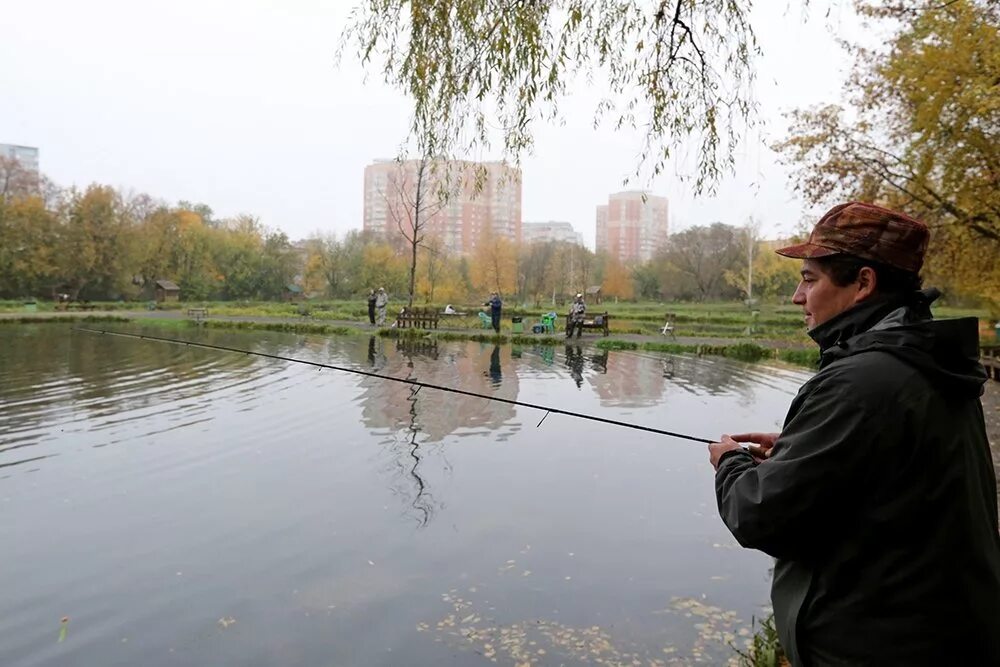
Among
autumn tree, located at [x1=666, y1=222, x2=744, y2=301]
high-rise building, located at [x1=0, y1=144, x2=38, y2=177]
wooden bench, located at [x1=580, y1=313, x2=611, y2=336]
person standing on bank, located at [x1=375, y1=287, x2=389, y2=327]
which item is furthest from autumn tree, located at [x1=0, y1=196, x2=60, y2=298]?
high-rise building, located at [x1=0, y1=144, x2=38, y2=177]

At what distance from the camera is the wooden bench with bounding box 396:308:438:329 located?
27625 millimetres

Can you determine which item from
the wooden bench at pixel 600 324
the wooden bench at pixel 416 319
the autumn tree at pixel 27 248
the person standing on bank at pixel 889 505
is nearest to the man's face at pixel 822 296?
the person standing on bank at pixel 889 505

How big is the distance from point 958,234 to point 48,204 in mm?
62381

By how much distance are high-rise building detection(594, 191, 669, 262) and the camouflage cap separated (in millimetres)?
88967

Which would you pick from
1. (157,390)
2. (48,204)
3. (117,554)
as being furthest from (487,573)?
(48,204)

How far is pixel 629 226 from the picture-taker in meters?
93.1

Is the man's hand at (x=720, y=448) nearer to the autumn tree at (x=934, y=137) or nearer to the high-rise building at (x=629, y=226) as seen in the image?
the autumn tree at (x=934, y=137)

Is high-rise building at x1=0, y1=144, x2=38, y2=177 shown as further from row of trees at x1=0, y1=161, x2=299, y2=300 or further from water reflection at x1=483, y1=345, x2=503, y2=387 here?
water reflection at x1=483, y1=345, x2=503, y2=387

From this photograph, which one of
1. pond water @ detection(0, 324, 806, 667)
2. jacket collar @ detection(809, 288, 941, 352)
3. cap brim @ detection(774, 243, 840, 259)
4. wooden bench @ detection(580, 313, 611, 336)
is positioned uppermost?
cap brim @ detection(774, 243, 840, 259)

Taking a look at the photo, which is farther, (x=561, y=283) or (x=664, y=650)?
(x=561, y=283)

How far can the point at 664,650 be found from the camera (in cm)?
436

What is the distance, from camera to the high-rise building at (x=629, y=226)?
90.6 meters

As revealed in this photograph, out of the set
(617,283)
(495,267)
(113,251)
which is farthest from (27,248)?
(617,283)

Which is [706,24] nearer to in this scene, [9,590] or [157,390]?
[9,590]
